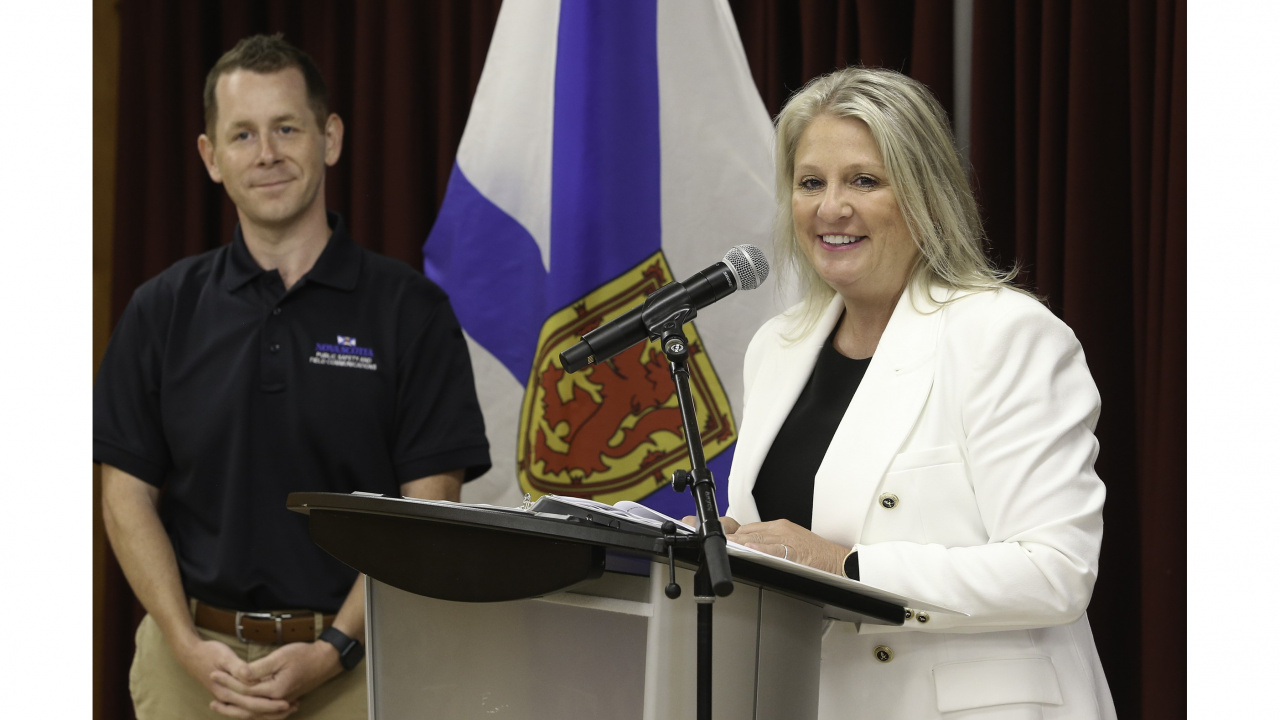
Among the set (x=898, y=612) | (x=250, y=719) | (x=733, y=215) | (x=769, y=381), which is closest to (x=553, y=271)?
(x=733, y=215)

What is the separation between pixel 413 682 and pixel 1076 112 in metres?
1.92

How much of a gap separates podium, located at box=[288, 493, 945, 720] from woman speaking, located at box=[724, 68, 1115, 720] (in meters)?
0.19

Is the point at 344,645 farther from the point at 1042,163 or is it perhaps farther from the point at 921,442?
the point at 1042,163

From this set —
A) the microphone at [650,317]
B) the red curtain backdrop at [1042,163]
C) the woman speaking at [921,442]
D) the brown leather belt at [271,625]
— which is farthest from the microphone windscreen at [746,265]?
the brown leather belt at [271,625]

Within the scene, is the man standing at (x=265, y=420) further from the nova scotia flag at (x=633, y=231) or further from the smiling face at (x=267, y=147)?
the nova scotia flag at (x=633, y=231)

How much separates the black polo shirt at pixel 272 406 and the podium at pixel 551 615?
1.14 metres

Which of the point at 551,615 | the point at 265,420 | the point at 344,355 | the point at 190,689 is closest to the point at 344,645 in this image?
the point at 190,689

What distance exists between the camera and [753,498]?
1.85 m

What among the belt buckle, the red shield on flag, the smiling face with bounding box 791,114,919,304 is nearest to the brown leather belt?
the belt buckle

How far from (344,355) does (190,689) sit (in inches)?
31.9

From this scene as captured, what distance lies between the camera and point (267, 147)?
2.68m

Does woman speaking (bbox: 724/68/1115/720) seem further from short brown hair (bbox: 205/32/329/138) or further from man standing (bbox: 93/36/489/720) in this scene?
short brown hair (bbox: 205/32/329/138)

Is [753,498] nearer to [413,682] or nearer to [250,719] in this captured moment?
[413,682]

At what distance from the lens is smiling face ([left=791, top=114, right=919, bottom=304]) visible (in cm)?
181
